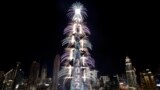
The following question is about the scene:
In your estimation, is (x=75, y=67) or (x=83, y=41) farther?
(x=83, y=41)

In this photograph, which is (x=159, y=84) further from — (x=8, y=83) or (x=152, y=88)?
(x=8, y=83)

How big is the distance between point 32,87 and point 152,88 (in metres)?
117

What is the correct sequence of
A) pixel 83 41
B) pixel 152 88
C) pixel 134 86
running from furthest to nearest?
pixel 134 86
pixel 152 88
pixel 83 41

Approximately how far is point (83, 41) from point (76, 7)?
10171mm

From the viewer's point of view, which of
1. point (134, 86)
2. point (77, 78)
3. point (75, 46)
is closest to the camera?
point (77, 78)

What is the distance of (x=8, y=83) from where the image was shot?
180000mm

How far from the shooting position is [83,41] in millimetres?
53656

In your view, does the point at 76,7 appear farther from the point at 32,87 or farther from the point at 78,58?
the point at 32,87

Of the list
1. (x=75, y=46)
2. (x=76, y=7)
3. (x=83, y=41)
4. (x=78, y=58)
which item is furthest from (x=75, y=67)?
(x=76, y=7)

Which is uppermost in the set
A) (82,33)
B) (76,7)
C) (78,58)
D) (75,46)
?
(76,7)

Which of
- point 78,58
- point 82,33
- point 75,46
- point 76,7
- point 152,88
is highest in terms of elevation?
point 76,7

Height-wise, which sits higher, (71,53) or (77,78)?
(71,53)

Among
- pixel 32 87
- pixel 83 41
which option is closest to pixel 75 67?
pixel 83 41

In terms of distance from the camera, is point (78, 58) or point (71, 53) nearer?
point (78, 58)
